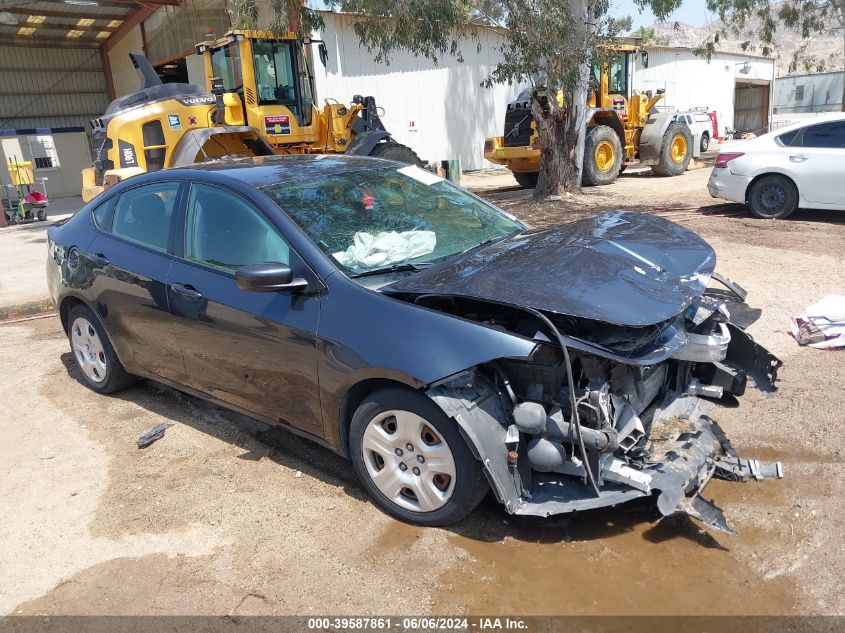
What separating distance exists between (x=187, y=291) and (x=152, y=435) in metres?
1.05

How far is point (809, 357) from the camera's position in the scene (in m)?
4.96

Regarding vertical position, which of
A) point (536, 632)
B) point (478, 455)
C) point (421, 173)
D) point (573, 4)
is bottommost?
point (536, 632)

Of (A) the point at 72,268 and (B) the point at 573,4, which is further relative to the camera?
(B) the point at 573,4

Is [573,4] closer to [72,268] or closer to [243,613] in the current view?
[72,268]

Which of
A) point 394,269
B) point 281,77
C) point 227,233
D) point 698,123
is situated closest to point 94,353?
point 227,233

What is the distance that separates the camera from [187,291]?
12.9ft

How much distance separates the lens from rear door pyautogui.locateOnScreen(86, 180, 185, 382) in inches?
164

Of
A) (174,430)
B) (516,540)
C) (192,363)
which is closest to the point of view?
(516,540)

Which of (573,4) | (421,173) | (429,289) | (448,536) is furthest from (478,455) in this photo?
(573,4)

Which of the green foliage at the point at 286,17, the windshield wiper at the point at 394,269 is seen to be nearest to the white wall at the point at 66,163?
the green foliage at the point at 286,17

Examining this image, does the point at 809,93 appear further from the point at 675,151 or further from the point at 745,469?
the point at 745,469

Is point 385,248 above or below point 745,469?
above

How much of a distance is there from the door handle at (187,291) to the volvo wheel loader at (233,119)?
26.0 feet

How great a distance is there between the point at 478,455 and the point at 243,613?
3.77 feet
